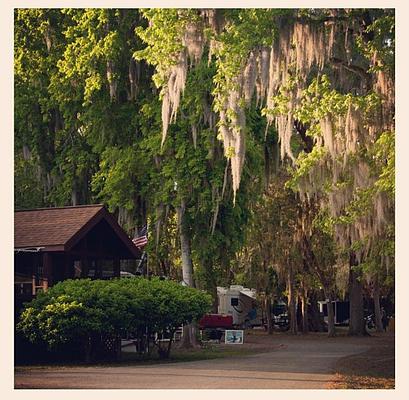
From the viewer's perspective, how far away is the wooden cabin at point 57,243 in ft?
79.2

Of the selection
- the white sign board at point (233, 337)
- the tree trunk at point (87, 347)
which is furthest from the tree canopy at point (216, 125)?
the tree trunk at point (87, 347)

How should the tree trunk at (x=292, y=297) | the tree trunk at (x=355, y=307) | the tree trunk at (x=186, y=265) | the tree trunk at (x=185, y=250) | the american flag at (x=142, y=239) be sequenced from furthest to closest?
the tree trunk at (x=292, y=297), the tree trunk at (x=355, y=307), the tree trunk at (x=185, y=250), the tree trunk at (x=186, y=265), the american flag at (x=142, y=239)

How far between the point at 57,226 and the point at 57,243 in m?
1.16

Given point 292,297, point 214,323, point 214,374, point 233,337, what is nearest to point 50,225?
point 214,374

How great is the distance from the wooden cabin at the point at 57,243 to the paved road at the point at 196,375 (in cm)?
341

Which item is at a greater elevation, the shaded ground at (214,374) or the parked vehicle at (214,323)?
the parked vehicle at (214,323)

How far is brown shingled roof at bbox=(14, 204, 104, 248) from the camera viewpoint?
24.2 m

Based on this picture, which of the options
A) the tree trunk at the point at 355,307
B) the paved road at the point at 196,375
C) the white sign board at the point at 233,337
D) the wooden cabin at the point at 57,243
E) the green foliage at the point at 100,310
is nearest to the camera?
the paved road at the point at 196,375

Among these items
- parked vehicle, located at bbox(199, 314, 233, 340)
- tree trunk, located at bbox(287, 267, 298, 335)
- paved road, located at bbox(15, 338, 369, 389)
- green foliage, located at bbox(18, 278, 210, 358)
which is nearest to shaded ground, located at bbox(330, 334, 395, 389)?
paved road, located at bbox(15, 338, 369, 389)

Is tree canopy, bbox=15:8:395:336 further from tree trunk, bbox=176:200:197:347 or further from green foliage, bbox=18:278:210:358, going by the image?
green foliage, bbox=18:278:210:358

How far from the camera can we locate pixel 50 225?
25047 mm

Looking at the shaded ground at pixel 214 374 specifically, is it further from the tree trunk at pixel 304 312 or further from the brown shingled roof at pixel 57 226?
the tree trunk at pixel 304 312

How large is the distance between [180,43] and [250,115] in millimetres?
9778
